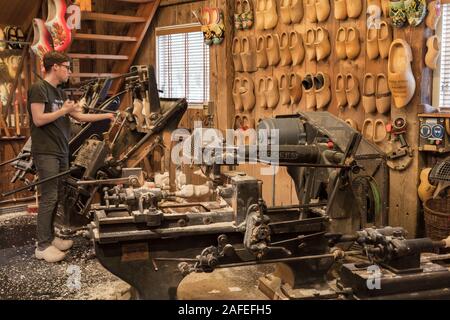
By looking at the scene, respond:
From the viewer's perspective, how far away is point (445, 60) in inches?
179

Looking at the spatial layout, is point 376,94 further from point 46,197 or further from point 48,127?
point 46,197

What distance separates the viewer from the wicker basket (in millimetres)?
4141

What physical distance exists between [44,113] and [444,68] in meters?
3.20

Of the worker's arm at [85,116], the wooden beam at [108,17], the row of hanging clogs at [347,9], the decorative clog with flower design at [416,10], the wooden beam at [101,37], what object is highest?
the wooden beam at [108,17]

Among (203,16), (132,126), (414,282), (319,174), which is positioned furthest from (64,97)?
(414,282)

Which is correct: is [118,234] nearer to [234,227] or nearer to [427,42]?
[234,227]

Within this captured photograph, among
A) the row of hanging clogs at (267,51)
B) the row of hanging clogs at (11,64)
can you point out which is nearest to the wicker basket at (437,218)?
the row of hanging clogs at (267,51)

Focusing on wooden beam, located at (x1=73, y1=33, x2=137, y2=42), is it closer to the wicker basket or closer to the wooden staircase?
the wooden staircase

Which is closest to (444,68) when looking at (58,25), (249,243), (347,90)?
(347,90)

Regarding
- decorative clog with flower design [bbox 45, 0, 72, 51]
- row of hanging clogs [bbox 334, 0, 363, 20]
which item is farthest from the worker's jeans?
row of hanging clogs [bbox 334, 0, 363, 20]

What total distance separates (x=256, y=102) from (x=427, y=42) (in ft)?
7.20

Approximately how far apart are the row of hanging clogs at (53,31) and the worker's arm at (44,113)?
90.2 inches

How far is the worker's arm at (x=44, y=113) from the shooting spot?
4.18 meters

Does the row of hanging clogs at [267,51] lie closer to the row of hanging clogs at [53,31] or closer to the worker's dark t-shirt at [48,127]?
the row of hanging clogs at [53,31]
